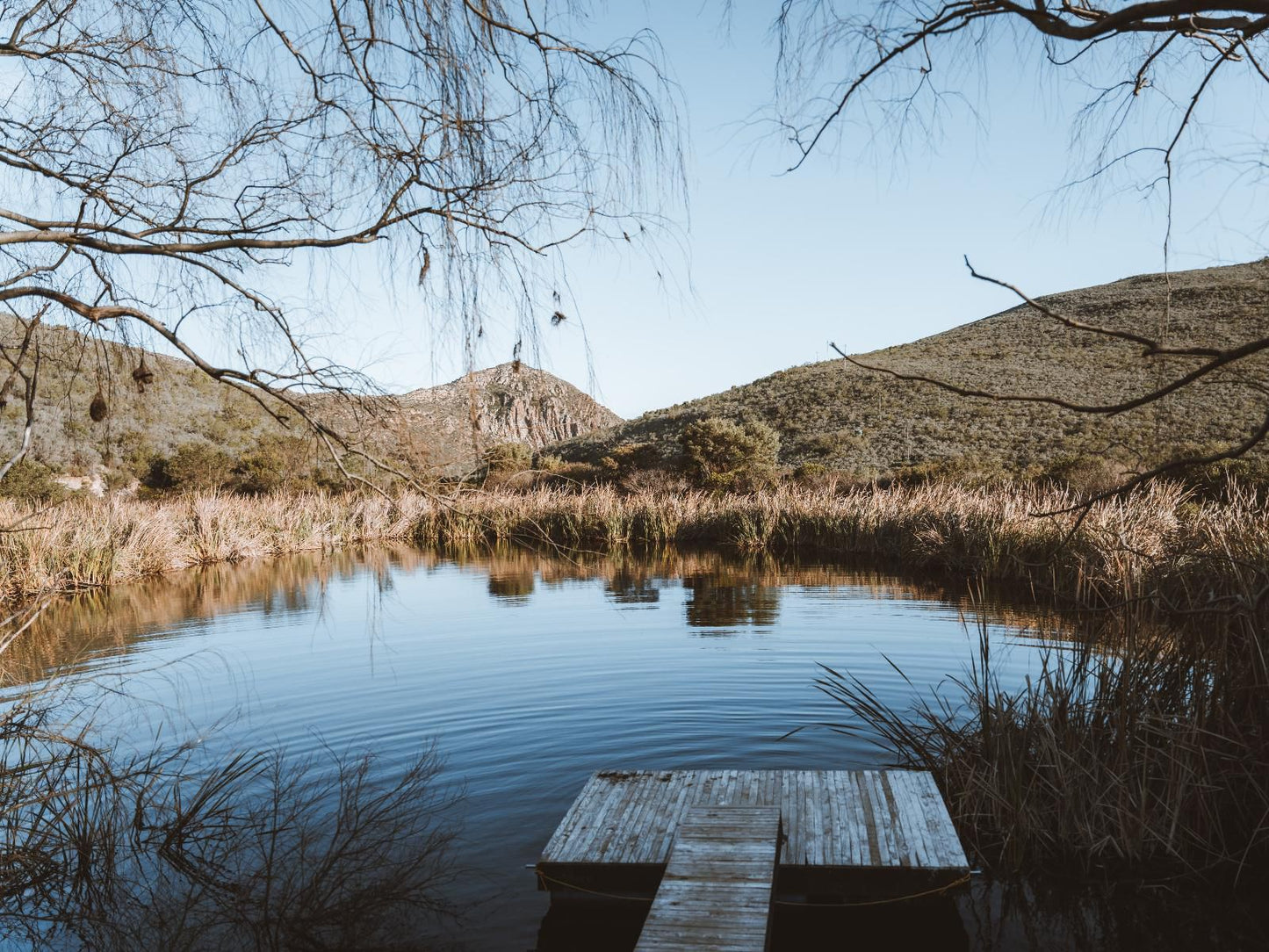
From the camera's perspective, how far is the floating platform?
11.4 feet

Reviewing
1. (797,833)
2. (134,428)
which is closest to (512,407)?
(797,833)

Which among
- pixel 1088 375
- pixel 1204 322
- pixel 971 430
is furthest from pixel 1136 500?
pixel 1204 322

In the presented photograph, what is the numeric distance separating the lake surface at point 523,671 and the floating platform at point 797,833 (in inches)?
12.8

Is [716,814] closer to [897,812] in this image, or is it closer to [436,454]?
[897,812]

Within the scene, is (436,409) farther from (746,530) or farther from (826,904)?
(746,530)

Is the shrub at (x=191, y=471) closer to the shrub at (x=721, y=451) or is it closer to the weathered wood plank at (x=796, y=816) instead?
the shrub at (x=721, y=451)

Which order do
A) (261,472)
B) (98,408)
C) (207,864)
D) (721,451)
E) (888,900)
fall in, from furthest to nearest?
(721,451) < (261,472) < (207,864) < (98,408) < (888,900)

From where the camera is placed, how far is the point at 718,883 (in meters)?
3.15

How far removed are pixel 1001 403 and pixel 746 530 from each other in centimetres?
3358

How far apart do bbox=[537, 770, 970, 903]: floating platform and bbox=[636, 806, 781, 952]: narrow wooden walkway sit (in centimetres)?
11

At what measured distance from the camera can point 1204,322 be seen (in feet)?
157

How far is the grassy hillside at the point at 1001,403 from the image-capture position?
36.1 metres

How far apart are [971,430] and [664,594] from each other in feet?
103

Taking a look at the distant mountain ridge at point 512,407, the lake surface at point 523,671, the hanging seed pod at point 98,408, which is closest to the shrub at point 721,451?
A: the lake surface at point 523,671
